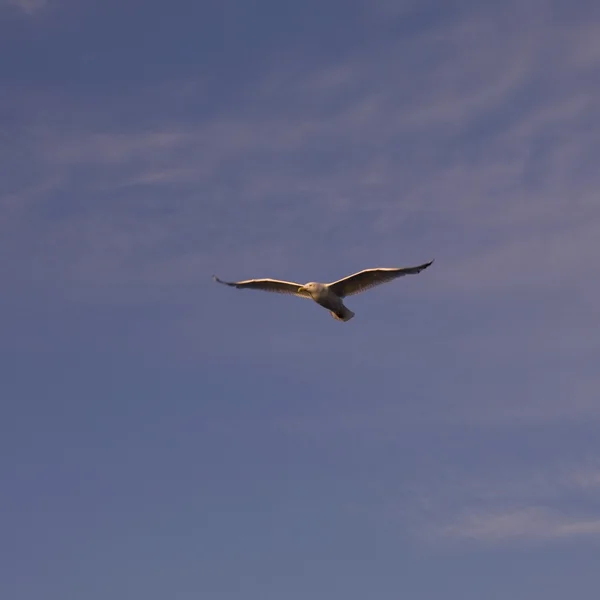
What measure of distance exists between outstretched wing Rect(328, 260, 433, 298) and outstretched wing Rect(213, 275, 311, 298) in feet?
13.0

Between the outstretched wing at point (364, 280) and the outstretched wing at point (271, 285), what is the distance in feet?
13.0

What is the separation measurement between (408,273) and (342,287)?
6.03m

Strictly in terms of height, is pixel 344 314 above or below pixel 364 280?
below

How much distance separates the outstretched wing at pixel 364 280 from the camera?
247ft

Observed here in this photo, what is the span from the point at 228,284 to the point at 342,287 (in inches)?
430

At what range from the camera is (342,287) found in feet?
256

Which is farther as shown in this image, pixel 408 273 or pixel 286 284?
pixel 286 284

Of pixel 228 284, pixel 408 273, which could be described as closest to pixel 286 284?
pixel 228 284

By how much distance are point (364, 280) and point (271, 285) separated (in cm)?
981

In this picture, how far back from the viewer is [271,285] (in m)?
83.6

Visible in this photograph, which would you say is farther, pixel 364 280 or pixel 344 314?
pixel 344 314

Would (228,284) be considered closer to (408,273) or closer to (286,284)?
(286,284)

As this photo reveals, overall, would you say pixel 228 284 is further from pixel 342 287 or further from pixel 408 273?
pixel 408 273

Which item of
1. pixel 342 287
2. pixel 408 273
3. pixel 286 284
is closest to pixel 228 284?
pixel 286 284
